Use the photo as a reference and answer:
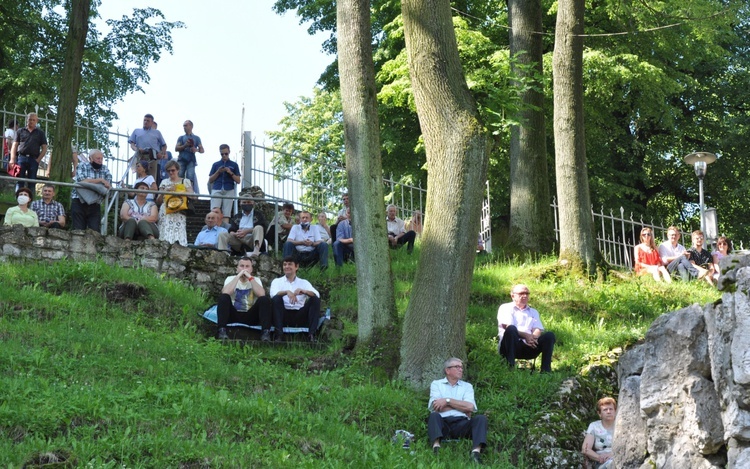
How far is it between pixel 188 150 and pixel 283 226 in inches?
117

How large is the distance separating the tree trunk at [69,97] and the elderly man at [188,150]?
1.90 meters

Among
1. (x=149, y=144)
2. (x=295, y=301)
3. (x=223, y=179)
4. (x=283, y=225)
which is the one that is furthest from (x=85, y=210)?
(x=295, y=301)

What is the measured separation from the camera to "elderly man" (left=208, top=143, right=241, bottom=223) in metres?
18.2

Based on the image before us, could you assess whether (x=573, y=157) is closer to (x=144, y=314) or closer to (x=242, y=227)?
(x=242, y=227)

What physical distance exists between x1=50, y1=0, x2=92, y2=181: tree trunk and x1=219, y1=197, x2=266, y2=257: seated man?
3402 millimetres

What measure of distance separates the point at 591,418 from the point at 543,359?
4.02 ft

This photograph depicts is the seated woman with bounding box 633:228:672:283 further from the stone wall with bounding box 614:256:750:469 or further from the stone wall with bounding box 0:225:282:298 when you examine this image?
the stone wall with bounding box 614:256:750:469

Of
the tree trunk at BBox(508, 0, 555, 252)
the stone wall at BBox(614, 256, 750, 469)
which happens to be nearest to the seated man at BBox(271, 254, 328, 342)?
the stone wall at BBox(614, 256, 750, 469)

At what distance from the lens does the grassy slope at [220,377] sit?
9.24 metres

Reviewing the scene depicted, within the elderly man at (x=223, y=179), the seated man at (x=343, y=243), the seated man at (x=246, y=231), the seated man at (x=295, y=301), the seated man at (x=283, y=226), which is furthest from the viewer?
the elderly man at (x=223, y=179)

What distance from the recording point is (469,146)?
39.7ft

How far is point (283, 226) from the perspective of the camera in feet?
57.9

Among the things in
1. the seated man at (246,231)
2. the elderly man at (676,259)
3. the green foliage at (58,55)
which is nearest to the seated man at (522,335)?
the seated man at (246,231)

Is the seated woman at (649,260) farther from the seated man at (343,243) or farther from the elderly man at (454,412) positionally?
the elderly man at (454,412)
